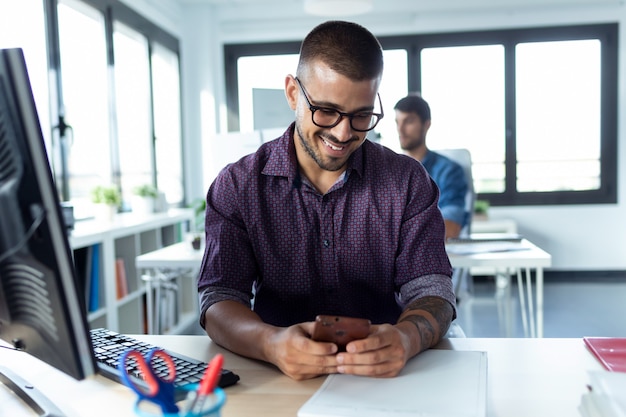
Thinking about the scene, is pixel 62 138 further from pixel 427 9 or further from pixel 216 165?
pixel 427 9

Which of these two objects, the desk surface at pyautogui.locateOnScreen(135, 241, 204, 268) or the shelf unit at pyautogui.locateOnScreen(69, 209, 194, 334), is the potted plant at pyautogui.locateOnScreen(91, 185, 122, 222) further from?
the desk surface at pyautogui.locateOnScreen(135, 241, 204, 268)

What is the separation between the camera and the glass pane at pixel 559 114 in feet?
18.3

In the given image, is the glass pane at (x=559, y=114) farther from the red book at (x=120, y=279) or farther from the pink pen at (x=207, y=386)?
the pink pen at (x=207, y=386)

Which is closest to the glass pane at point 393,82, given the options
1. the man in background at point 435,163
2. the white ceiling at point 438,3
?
the white ceiling at point 438,3

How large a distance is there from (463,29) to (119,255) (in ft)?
12.7

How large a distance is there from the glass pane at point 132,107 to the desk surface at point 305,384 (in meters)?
3.43

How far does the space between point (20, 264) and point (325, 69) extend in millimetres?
770

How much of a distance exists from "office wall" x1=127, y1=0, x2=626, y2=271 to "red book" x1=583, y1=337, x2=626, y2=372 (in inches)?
188

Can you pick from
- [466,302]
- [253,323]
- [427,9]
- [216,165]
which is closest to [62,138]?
[216,165]

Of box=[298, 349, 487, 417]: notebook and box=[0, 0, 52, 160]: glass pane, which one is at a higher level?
box=[0, 0, 52, 160]: glass pane

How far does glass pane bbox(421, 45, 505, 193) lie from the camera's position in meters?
5.66

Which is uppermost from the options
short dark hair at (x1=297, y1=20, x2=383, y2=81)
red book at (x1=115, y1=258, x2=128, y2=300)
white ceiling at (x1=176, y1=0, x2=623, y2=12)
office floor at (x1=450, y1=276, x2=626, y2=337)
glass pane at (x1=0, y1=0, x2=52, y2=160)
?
white ceiling at (x1=176, y1=0, x2=623, y2=12)

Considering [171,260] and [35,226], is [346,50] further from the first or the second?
[171,260]

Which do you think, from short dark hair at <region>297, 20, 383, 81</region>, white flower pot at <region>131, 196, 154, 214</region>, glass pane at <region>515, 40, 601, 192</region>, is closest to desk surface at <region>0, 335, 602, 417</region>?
short dark hair at <region>297, 20, 383, 81</region>
